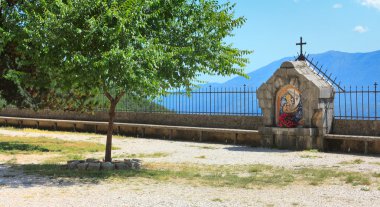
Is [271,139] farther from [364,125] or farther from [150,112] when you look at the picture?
[150,112]

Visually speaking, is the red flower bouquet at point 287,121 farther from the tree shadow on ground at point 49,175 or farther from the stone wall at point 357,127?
the tree shadow on ground at point 49,175

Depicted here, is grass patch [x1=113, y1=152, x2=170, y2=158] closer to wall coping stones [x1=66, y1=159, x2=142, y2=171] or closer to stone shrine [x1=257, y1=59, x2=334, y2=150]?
wall coping stones [x1=66, y1=159, x2=142, y2=171]

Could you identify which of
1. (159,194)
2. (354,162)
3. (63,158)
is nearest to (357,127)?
(354,162)

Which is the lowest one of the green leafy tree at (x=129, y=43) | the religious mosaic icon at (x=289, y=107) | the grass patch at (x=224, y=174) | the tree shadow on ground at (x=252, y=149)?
the grass patch at (x=224, y=174)

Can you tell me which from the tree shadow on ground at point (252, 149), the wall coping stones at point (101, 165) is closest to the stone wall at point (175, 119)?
the tree shadow on ground at point (252, 149)

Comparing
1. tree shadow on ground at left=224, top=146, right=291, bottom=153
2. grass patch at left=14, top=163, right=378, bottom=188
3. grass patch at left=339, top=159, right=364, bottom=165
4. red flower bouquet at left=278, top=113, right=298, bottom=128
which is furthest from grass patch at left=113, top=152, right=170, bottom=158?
grass patch at left=339, top=159, right=364, bottom=165

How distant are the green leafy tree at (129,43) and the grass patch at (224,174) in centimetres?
167

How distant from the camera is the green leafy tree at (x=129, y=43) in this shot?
11.6 metres

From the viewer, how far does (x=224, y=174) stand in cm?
1270

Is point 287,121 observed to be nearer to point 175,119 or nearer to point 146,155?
point 146,155

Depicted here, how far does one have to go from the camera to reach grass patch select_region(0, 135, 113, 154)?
1886 cm

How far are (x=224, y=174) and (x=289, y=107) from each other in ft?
26.7

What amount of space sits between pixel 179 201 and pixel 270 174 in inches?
165

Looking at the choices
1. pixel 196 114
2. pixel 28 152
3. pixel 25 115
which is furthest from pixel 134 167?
pixel 25 115
